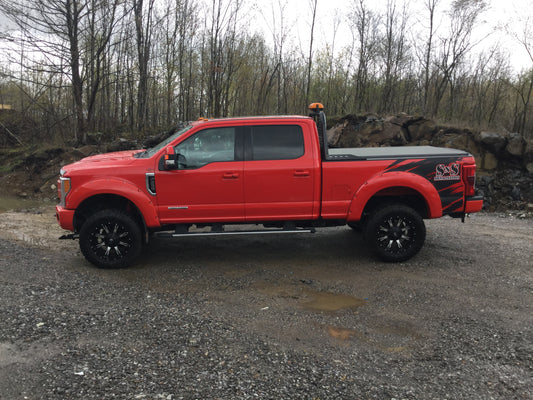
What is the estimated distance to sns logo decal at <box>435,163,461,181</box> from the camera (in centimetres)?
552

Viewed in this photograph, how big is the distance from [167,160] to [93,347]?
2.56 m

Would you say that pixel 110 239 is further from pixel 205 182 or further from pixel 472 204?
pixel 472 204

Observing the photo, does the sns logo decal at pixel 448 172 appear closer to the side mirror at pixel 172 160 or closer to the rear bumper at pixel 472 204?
the rear bumper at pixel 472 204

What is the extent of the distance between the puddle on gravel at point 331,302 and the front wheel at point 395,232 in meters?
1.33

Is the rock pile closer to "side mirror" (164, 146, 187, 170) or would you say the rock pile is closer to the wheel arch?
the wheel arch

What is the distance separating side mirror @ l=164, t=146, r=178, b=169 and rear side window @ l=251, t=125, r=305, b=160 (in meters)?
1.10

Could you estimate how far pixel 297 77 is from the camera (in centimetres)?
2278

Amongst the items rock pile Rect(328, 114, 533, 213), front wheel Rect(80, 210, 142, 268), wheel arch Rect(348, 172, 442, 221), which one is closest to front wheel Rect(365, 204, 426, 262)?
wheel arch Rect(348, 172, 442, 221)

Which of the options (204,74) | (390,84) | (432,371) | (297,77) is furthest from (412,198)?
(297,77)

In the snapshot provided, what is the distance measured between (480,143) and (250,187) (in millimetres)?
10289

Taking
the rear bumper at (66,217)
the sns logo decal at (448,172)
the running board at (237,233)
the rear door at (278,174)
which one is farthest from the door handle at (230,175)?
the sns logo decal at (448,172)

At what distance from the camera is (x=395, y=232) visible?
5645mm

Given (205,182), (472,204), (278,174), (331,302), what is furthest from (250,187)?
(472,204)

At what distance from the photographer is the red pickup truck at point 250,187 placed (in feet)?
17.3
